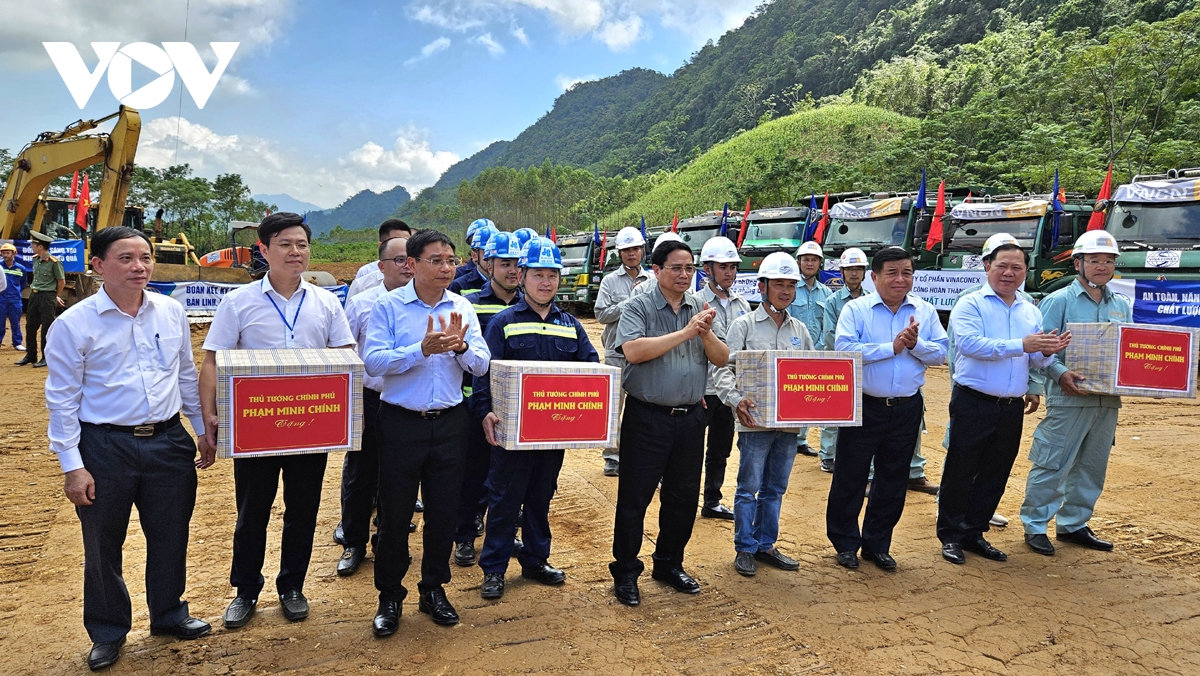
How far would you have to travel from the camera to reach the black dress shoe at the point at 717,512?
5434 millimetres

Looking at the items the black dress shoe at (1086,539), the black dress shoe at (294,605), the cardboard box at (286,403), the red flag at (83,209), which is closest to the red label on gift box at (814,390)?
the black dress shoe at (1086,539)

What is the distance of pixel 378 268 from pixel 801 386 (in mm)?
3214

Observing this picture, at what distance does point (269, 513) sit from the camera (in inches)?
135

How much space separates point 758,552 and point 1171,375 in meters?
2.85

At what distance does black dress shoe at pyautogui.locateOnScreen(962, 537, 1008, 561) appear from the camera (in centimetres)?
461

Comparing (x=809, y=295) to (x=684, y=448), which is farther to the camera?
(x=809, y=295)

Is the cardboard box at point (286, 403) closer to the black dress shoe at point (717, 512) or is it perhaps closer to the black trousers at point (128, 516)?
the black trousers at point (128, 516)

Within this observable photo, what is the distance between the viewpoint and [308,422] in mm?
3164

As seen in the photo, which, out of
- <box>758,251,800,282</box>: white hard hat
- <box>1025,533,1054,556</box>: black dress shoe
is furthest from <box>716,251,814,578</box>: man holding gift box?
<box>1025,533,1054,556</box>: black dress shoe

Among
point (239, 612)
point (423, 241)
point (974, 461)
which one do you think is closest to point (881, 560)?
point (974, 461)

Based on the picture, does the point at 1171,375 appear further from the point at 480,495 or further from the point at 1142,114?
the point at 1142,114

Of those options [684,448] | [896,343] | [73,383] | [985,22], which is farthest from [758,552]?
[985,22]

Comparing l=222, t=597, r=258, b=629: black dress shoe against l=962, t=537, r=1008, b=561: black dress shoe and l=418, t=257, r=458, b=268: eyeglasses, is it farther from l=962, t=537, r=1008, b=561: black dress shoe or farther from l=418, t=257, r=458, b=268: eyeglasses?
l=962, t=537, r=1008, b=561: black dress shoe

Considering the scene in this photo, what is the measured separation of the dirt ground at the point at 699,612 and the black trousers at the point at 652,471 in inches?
13.3
